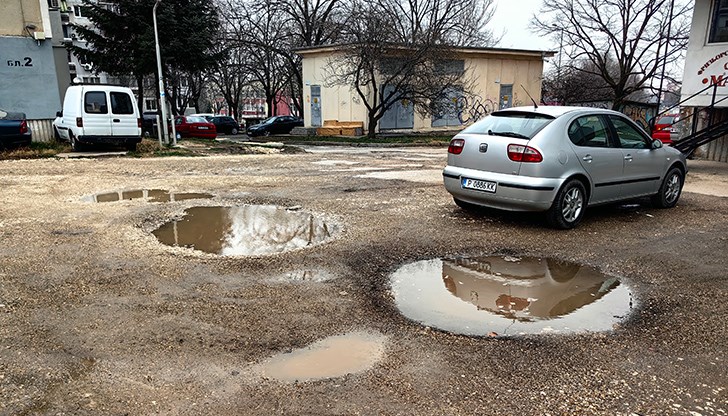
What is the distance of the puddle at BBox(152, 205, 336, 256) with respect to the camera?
6129 millimetres

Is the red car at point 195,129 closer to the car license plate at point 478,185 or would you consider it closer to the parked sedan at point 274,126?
the parked sedan at point 274,126

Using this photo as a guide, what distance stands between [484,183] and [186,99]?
52.5m

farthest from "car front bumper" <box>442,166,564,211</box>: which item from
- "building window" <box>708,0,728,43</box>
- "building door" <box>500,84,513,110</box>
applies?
"building door" <box>500,84,513,110</box>

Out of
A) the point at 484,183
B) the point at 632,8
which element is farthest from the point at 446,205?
Result: the point at 632,8

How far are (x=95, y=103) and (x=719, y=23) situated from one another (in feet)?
58.8

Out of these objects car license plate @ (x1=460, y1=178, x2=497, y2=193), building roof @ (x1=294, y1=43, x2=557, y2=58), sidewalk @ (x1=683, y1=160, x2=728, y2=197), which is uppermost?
building roof @ (x1=294, y1=43, x2=557, y2=58)

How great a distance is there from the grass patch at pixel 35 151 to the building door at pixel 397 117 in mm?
17678

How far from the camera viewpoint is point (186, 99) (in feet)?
177

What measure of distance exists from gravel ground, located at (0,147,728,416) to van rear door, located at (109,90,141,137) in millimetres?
8934

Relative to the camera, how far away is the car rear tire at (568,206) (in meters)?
6.67

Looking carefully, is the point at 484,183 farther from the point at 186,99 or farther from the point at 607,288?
the point at 186,99

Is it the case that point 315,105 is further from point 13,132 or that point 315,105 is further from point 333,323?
point 333,323

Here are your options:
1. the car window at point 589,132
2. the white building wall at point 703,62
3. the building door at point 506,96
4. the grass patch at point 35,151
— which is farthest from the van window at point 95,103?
the building door at point 506,96

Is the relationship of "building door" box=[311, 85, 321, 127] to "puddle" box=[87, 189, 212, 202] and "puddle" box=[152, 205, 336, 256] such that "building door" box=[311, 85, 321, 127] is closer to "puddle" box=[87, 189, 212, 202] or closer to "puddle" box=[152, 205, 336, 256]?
"puddle" box=[87, 189, 212, 202]
